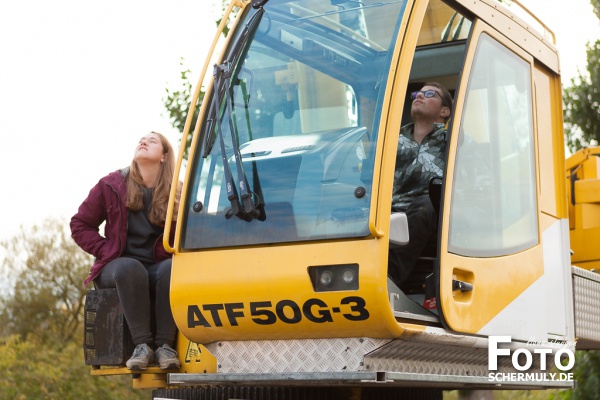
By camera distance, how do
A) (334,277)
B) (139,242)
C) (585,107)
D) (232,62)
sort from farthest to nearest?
1. (585,107)
2. (139,242)
3. (232,62)
4. (334,277)

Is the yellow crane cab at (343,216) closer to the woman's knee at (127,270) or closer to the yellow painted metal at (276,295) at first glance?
the yellow painted metal at (276,295)

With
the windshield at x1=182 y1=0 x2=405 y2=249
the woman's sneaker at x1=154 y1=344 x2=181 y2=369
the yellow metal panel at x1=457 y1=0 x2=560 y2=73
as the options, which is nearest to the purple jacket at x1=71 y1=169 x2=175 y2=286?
the woman's sneaker at x1=154 y1=344 x2=181 y2=369

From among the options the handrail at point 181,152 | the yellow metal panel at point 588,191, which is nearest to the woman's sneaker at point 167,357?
the handrail at point 181,152

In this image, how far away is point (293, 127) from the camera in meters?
5.48

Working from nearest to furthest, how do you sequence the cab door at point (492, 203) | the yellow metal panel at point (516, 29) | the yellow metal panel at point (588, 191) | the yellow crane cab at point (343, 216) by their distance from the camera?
the yellow crane cab at point (343, 216), the cab door at point (492, 203), the yellow metal panel at point (516, 29), the yellow metal panel at point (588, 191)

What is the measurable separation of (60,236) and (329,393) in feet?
49.3

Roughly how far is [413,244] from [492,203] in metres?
0.58

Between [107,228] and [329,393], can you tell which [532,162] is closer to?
[329,393]

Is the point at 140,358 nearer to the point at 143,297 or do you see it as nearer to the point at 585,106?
the point at 143,297

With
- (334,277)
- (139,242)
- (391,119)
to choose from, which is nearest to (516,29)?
(391,119)

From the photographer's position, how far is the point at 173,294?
533cm

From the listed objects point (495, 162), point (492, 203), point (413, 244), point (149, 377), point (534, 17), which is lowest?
point (149, 377)

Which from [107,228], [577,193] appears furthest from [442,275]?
[577,193]

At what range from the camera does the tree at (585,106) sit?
16.3 meters
